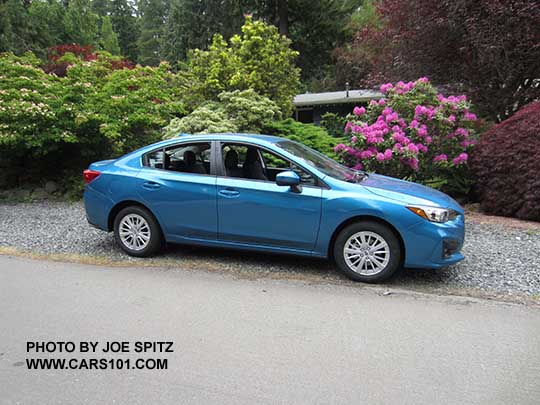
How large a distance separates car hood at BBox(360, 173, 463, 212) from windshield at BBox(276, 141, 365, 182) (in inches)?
8.0

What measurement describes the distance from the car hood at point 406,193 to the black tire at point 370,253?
1.18 feet

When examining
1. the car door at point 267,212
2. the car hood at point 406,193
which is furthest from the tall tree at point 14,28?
the car hood at point 406,193

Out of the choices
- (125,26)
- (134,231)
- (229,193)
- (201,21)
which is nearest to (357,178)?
(229,193)

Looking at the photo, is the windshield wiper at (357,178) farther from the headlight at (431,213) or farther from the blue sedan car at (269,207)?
the headlight at (431,213)

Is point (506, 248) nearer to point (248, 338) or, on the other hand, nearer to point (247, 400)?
point (248, 338)

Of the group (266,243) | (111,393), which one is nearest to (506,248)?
(266,243)

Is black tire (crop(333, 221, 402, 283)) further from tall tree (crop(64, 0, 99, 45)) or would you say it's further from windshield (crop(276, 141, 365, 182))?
tall tree (crop(64, 0, 99, 45))

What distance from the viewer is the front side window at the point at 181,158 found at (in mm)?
5840

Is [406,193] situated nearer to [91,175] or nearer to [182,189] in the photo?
[182,189]

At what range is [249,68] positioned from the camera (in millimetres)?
13094

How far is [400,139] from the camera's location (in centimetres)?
793

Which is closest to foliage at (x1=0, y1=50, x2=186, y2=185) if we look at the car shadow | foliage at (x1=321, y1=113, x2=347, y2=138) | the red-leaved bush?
the car shadow

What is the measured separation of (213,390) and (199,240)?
109 inches

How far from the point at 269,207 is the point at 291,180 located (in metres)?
0.42
